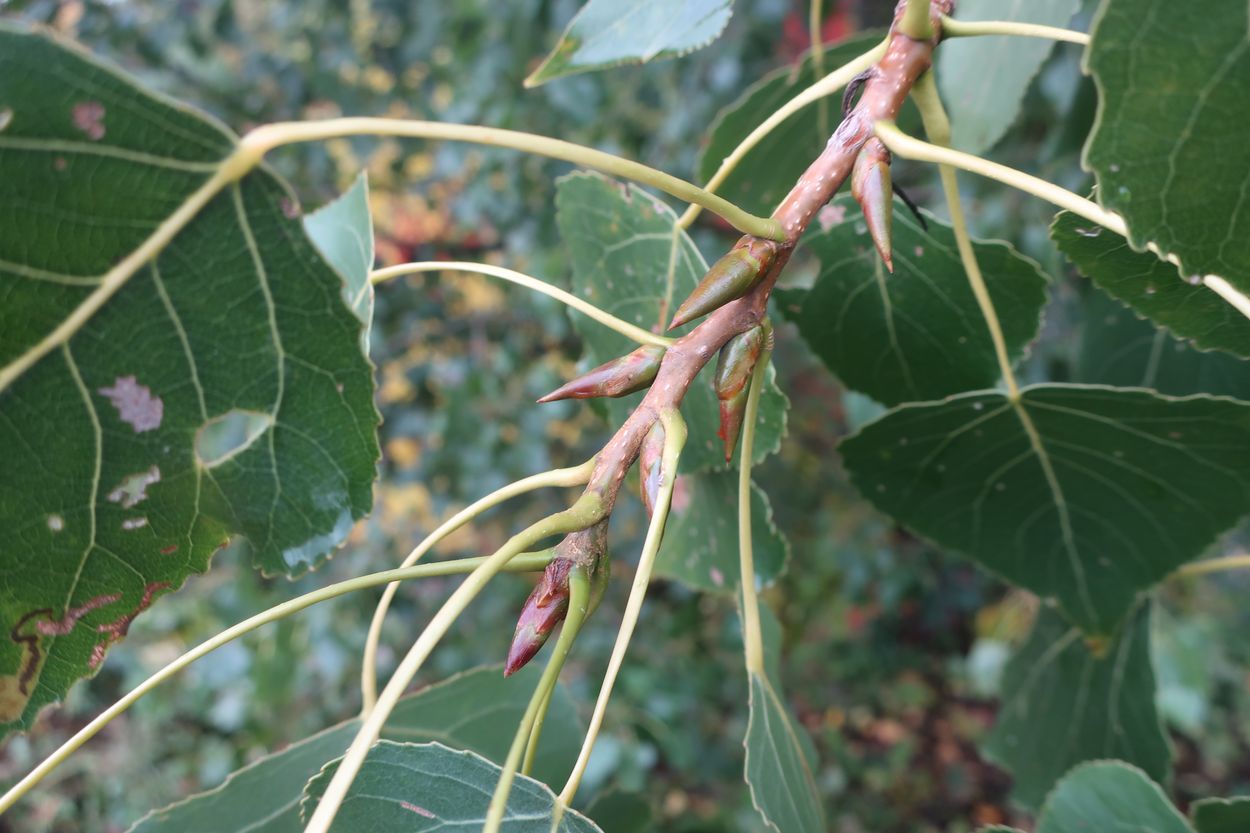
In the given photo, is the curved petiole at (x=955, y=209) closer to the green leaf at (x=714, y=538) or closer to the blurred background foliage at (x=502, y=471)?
the green leaf at (x=714, y=538)

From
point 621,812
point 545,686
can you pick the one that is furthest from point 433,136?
point 621,812

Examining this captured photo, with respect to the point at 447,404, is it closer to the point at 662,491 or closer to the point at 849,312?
the point at 849,312

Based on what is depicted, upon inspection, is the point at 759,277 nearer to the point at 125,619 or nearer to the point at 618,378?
the point at 618,378

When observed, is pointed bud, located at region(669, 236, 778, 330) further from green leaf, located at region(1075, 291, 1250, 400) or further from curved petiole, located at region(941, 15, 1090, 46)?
green leaf, located at region(1075, 291, 1250, 400)

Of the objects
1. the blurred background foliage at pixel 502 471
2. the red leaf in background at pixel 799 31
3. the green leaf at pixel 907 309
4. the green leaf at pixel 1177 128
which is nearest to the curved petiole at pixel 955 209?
the green leaf at pixel 907 309

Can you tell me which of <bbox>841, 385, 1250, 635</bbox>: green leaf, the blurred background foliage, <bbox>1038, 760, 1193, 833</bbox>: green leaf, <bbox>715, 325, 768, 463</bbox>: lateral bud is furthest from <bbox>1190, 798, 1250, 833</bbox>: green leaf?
the blurred background foliage

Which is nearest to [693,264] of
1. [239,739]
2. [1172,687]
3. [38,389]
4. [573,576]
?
[573,576]
